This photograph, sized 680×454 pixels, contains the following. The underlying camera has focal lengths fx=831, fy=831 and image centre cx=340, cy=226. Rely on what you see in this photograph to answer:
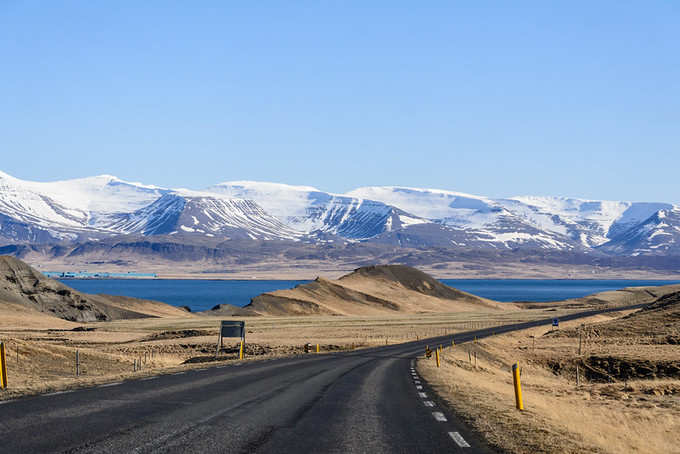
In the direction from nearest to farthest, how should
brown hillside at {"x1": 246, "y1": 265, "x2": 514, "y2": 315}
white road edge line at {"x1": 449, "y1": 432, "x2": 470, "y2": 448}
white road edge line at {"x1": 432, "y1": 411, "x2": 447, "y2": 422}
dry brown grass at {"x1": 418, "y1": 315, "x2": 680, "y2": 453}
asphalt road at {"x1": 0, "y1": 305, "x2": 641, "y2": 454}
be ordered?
1. asphalt road at {"x1": 0, "y1": 305, "x2": 641, "y2": 454}
2. white road edge line at {"x1": 449, "y1": 432, "x2": 470, "y2": 448}
3. dry brown grass at {"x1": 418, "y1": 315, "x2": 680, "y2": 453}
4. white road edge line at {"x1": 432, "y1": 411, "x2": 447, "y2": 422}
5. brown hillside at {"x1": 246, "y1": 265, "x2": 514, "y2": 315}

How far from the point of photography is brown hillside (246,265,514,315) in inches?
5886

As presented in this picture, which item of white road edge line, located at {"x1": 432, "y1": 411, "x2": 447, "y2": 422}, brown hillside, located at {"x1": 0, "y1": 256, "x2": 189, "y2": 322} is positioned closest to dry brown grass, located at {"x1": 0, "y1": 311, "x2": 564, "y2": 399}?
brown hillside, located at {"x1": 0, "y1": 256, "x2": 189, "y2": 322}

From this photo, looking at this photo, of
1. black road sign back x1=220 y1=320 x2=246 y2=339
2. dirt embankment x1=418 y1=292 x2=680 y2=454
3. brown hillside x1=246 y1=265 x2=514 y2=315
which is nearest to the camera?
dirt embankment x1=418 y1=292 x2=680 y2=454

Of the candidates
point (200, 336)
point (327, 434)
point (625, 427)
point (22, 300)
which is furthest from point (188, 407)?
point (22, 300)

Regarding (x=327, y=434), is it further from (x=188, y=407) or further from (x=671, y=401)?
(x=671, y=401)

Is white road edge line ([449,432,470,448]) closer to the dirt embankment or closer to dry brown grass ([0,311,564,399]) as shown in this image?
the dirt embankment

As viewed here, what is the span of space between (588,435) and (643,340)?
183 feet

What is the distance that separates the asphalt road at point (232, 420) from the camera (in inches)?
500

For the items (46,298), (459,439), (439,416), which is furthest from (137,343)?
(459,439)

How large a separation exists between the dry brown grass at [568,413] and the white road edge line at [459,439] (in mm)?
533

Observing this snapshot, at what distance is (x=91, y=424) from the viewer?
47.3 feet

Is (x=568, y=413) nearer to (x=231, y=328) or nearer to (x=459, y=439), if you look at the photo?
(x=459, y=439)

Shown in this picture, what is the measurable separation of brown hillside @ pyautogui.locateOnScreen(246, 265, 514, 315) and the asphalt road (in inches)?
4764

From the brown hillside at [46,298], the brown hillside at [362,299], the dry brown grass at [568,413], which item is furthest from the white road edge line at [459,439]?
the brown hillside at [362,299]
